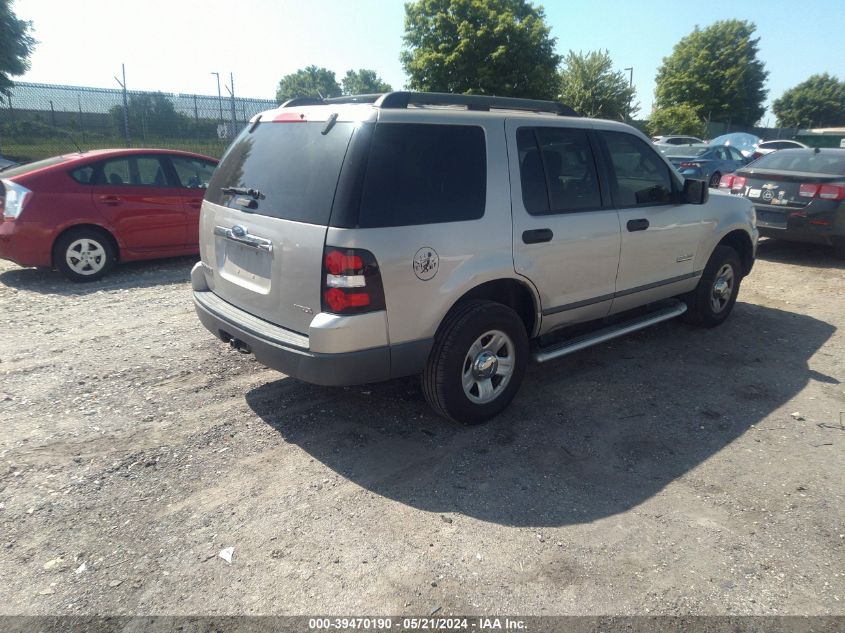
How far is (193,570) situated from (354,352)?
127 centimetres

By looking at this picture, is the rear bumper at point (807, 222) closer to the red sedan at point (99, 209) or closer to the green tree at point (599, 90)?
the red sedan at point (99, 209)

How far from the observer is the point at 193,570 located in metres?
2.63

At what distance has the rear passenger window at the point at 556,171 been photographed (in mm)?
3947

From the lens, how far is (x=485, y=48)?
2795cm

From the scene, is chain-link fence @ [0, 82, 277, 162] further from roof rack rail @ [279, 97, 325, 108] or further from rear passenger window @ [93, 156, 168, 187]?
roof rack rail @ [279, 97, 325, 108]

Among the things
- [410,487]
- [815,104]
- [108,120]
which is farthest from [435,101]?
[815,104]

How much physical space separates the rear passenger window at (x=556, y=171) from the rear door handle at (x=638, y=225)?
1.15ft

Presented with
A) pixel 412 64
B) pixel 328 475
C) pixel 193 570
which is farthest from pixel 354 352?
pixel 412 64

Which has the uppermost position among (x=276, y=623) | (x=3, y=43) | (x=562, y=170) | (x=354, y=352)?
(x=3, y=43)

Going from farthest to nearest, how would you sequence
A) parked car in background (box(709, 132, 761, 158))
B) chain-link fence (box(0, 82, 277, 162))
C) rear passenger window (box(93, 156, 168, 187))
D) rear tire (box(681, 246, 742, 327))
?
parked car in background (box(709, 132, 761, 158)) → chain-link fence (box(0, 82, 277, 162)) → rear passenger window (box(93, 156, 168, 187)) → rear tire (box(681, 246, 742, 327))

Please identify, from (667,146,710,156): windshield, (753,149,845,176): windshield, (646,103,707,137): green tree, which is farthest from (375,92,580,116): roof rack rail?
(646,103,707,137): green tree

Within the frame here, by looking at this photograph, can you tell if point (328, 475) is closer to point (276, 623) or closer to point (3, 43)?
point (276, 623)

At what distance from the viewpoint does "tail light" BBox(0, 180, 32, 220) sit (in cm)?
671

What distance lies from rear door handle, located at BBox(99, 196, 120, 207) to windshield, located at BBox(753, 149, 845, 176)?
370 inches
